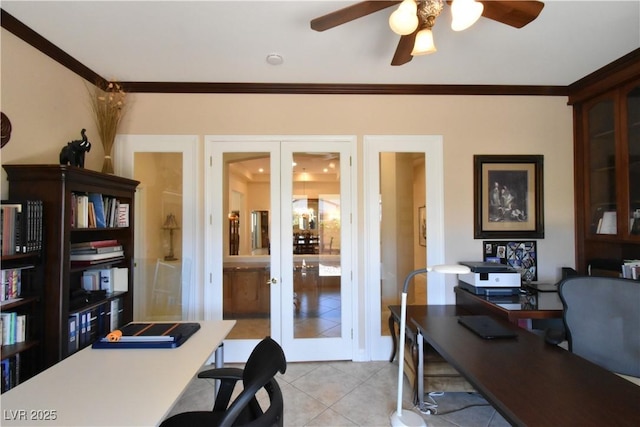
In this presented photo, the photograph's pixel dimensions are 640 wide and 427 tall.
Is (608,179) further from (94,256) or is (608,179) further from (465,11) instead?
(94,256)

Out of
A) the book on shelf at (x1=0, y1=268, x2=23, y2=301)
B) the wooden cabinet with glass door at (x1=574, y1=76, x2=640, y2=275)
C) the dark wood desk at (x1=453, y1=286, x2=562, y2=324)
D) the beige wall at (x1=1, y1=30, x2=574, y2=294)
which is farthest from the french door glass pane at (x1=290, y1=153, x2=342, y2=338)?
the wooden cabinet with glass door at (x1=574, y1=76, x2=640, y2=275)

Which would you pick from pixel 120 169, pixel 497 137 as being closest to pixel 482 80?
pixel 497 137

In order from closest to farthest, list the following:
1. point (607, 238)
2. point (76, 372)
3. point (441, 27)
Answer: point (76, 372) → point (441, 27) → point (607, 238)

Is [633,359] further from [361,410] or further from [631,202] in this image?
[361,410]

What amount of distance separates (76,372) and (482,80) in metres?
3.64

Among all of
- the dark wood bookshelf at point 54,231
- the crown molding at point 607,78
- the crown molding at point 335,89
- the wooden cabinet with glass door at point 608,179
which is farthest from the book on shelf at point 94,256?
the crown molding at point 607,78

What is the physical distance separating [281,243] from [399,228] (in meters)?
1.20

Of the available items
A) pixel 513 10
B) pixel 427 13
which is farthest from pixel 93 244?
pixel 513 10

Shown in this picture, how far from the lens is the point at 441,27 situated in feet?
6.78

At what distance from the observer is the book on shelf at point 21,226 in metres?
1.68

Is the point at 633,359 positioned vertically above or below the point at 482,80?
below

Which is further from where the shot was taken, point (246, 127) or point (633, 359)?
point (246, 127)

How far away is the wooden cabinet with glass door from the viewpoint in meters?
2.44

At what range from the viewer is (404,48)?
6.32 ft
